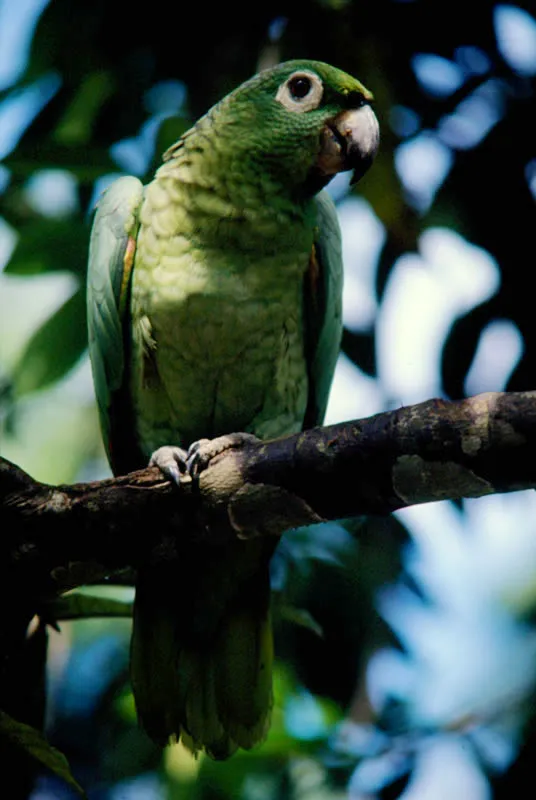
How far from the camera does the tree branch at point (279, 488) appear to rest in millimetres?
1643

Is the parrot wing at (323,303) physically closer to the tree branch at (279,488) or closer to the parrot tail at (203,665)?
the parrot tail at (203,665)

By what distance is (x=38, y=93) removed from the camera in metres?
3.16

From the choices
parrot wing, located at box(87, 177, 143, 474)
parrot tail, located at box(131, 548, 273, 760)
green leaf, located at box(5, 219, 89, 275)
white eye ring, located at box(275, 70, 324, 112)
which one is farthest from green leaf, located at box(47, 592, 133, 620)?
white eye ring, located at box(275, 70, 324, 112)

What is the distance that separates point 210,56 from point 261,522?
180 cm

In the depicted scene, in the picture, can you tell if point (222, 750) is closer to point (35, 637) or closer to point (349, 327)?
point (35, 637)

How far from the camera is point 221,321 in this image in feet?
8.35

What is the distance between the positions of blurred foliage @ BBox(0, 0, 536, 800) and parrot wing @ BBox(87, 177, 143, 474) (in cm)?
20

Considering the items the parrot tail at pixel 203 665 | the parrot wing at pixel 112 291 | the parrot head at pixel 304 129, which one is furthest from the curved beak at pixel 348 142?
the parrot tail at pixel 203 665

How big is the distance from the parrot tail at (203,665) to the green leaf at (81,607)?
0.20m

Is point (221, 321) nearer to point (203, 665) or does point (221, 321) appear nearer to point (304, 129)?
point (304, 129)

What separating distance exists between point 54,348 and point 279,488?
1.29 meters

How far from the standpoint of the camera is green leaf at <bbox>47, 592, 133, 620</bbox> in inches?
91.2

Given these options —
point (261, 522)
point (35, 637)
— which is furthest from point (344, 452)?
point (35, 637)

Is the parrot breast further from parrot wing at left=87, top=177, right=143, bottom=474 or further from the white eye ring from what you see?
the white eye ring
